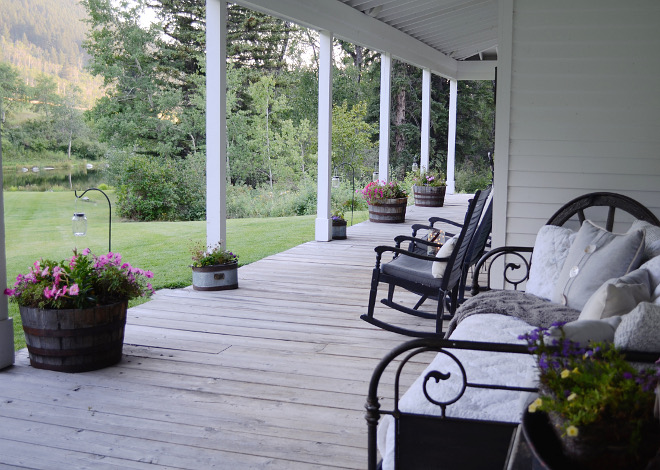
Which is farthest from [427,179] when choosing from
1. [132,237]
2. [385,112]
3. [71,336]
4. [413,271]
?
[71,336]

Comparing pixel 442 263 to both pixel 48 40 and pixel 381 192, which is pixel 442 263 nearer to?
pixel 381 192

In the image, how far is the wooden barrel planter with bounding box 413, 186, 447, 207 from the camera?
1287cm

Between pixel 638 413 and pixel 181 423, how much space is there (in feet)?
7.13

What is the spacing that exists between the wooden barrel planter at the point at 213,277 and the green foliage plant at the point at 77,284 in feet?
5.85

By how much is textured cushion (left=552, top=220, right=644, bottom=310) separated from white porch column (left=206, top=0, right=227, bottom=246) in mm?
3448

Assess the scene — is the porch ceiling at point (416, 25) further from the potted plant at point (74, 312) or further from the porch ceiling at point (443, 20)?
the potted plant at point (74, 312)

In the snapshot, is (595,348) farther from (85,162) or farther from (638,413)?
(85,162)

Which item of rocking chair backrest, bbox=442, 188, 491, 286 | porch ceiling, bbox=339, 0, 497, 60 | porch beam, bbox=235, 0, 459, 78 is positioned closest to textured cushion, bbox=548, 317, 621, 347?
rocking chair backrest, bbox=442, 188, 491, 286

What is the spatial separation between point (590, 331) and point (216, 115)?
179 inches

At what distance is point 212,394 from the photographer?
339cm

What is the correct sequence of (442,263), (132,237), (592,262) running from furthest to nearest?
(132,237) < (442,263) < (592,262)

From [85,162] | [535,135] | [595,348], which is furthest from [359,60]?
[595,348]

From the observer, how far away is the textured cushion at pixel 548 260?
3.46m

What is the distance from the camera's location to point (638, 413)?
1391 mm
